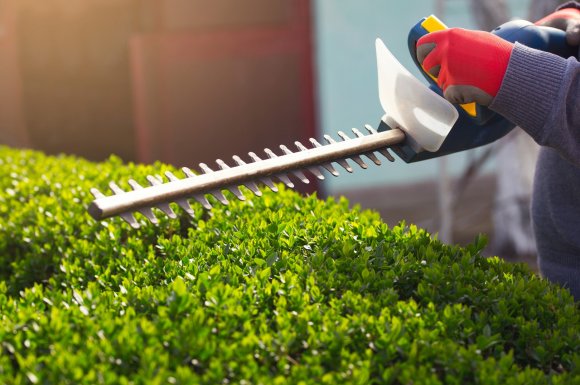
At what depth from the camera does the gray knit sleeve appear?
→ 2.16m

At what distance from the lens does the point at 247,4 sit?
26.9 ft

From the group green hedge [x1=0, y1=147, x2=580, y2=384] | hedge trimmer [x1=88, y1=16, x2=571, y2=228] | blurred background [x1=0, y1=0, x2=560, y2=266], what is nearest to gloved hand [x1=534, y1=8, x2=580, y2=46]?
hedge trimmer [x1=88, y1=16, x2=571, y2=228]

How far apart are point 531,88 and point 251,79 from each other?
614cm

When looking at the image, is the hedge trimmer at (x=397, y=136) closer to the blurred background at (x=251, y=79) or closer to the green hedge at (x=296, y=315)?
the green hedge at (x=296, y=315)

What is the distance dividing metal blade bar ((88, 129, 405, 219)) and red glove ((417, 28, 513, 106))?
296mm

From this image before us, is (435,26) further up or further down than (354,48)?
further up

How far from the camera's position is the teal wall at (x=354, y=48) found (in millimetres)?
7793

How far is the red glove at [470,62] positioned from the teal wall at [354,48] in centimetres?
545

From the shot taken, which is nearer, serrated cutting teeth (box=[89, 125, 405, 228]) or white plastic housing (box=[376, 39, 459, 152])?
serrated cutting teeth (box=[89, 125, 405, 228])

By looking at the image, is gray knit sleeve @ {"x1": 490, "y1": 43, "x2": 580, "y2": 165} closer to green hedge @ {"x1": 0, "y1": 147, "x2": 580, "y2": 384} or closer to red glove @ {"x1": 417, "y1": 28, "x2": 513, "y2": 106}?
red glove @ {"x1": 417, "y1": 28, "x2": 513, "y2": 106}

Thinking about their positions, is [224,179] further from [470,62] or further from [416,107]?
[470,62]

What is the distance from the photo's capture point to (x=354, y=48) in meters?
7.84

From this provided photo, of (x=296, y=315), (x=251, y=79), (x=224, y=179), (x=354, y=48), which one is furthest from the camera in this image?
(x=251, y=79)

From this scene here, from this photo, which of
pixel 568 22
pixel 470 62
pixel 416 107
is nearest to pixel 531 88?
pixel 470 62
